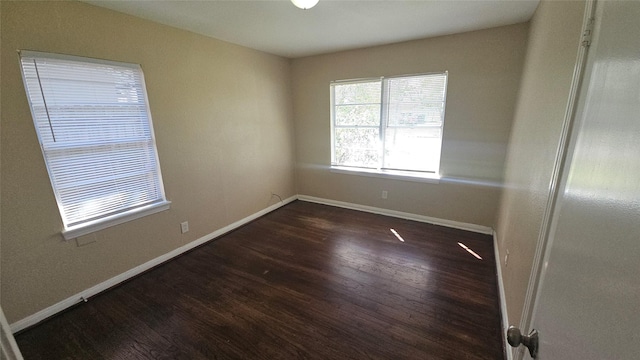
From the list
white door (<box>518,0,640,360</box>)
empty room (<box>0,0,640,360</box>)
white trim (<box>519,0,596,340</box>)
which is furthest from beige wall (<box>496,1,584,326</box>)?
white door (<box>518,0,640,360</box>)

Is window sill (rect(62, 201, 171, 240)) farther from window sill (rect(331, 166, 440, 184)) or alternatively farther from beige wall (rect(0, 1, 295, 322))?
window sill (rect(331, 166, 440, 184))

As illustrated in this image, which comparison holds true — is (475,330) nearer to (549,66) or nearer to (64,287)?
(549,66)

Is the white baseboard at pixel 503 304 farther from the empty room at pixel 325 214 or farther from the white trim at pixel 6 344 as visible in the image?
the white trim at pixel 6 344

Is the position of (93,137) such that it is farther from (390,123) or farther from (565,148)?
(390,123)

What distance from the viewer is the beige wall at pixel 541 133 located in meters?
1.11

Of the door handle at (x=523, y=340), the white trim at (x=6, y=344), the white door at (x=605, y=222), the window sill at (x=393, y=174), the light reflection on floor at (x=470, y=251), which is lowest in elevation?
the light reflection on floor at (x=470, y=251)

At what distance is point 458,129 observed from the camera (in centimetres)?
314

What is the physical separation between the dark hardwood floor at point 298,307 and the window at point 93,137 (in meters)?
0.76

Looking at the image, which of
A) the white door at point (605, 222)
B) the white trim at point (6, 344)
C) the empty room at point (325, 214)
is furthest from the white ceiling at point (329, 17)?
the white trim at point (6, 344)

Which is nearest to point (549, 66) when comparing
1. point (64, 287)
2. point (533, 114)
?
point (533, 114)

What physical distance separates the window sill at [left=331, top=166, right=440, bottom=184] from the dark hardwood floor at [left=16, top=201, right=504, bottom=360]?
2.74 feet

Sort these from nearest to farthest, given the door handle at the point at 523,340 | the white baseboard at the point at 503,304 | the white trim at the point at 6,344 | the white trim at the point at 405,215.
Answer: the white trim at the point at 6,344 → the door handle at the point at 523,340 → the white baseboard at the point at 503,304 → the white trim at the point at 405,215

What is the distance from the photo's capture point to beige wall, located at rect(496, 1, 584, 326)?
43.8 inches

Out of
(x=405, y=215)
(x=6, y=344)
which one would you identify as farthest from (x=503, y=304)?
(x=6, y=344)
